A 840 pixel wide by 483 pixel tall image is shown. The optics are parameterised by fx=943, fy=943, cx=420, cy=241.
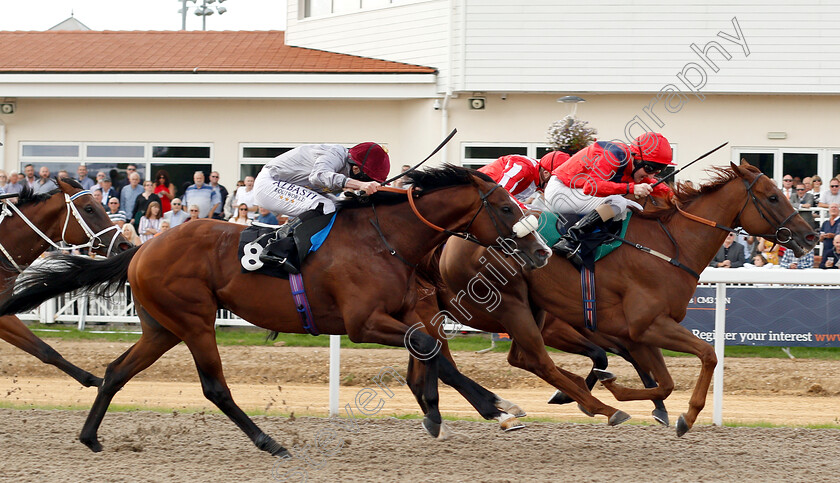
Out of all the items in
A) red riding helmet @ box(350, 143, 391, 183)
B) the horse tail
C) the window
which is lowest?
the horse tail

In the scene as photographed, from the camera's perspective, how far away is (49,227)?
267 inches

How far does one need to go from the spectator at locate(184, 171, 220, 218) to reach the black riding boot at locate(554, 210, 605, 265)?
6.55 metres

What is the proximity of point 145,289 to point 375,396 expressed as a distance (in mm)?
2858

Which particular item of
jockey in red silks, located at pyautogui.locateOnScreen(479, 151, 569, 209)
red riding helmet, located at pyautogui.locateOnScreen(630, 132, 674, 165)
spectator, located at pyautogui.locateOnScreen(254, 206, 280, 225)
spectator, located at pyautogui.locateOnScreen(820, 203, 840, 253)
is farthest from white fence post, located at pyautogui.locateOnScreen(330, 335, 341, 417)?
spectator, located at pyautogui.locateOnScreen(820, 203, 840, 253)

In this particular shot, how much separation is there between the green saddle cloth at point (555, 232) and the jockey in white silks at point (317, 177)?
3.45 feet

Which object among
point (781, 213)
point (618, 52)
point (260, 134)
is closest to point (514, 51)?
point (618, 52)

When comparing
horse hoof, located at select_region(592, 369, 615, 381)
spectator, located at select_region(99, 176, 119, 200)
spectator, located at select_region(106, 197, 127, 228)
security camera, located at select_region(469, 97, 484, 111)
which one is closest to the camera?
horse hoof, located at select_region(592, 369, 615, 381)

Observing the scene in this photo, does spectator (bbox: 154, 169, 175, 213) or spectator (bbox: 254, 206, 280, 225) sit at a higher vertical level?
spectator (bbox: 154, 169, 175, 213)

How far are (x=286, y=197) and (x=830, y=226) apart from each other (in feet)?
22.3

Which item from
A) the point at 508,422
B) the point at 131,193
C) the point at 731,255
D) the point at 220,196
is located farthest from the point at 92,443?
the point at 131,193

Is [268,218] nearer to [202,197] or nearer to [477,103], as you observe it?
[202,197]

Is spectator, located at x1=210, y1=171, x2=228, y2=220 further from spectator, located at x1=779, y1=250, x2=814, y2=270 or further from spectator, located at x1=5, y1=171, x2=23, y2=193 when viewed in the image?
spectator, located at x1=779, y1=250, x2=814, y2=270

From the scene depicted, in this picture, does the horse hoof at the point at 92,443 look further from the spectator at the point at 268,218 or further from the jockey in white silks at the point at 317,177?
the spectator at the point at 268,218

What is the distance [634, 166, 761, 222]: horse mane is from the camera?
5.69 meters
